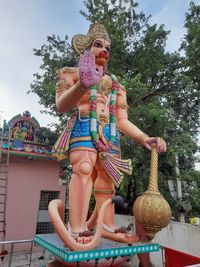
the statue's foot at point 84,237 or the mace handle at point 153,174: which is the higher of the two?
the mace handle at point 153,174

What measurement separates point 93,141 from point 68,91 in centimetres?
60

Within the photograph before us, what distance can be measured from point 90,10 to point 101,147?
6436mm

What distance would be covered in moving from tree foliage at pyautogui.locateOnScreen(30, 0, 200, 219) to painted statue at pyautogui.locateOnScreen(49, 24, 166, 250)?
2.81 metres

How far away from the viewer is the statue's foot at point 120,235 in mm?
2535

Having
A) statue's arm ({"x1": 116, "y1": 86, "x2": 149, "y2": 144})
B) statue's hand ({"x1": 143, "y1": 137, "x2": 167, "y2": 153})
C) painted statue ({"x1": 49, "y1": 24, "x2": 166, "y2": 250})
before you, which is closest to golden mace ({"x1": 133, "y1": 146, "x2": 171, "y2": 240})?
painted statue ({"x1": 49, "y1": 24, "x2": 166, "y2": 250})

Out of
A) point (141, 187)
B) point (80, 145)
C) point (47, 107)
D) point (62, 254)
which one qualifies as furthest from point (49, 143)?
point (62, 254)

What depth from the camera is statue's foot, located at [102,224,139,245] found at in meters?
2.54

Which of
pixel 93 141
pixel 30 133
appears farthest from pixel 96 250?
pixel 30 133

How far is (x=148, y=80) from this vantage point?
7.95 m

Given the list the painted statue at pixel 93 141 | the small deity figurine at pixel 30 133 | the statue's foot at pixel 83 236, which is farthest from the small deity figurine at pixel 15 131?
the statue's foot at pixel 83 236

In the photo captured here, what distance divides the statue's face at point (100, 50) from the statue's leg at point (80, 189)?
1.13 m

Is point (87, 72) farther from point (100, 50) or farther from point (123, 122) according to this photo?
point (123, 122)

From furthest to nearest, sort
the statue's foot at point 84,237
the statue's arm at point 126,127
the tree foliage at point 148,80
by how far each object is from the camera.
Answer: the tree foliage at point 148,80
the statue's arm at point 126,127
the statue's foot at point 84,237

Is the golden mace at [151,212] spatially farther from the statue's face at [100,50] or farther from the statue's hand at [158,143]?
the statue's face at [100,50]
